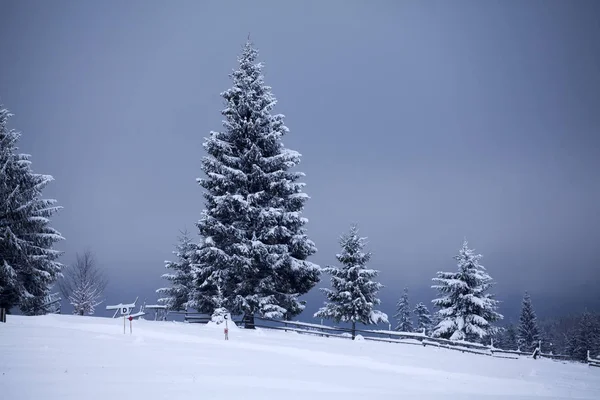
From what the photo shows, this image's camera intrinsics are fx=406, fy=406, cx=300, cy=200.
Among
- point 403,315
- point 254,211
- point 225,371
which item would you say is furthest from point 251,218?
point 403,315

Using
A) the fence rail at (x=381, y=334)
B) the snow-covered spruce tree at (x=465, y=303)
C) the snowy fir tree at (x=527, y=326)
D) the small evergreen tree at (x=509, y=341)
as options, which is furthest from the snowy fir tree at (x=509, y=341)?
the fence rail at (x=381, y=334)

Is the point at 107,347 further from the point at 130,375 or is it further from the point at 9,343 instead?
the point at 130,375

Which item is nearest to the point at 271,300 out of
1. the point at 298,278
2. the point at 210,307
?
the point at 298,278

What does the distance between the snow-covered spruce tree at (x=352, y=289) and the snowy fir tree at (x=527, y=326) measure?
103ft

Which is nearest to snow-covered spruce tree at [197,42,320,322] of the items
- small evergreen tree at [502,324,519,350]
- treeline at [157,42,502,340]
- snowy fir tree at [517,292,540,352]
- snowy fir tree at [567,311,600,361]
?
treeline at [157,42,502,340]

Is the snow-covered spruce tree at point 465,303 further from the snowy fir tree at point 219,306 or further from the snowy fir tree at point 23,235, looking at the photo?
the snowy fir tree at point 23,235

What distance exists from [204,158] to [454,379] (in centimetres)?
1560

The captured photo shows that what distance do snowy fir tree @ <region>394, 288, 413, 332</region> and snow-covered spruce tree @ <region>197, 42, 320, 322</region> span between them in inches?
1409

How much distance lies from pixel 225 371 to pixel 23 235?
66.9 ft

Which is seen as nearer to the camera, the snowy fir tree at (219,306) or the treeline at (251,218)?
Result: the snowy fir tree at (219,306)

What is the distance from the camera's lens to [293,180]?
22516 millimetres

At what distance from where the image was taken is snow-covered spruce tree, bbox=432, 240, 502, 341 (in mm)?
29375

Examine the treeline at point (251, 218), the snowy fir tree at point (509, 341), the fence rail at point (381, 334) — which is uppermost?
the treeline at point (251, 218)

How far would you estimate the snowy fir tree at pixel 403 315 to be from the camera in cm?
5312
